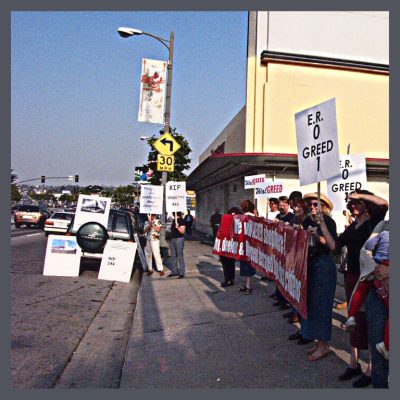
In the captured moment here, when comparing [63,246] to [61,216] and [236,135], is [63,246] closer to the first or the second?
[61,216]

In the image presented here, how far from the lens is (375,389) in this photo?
333 cm

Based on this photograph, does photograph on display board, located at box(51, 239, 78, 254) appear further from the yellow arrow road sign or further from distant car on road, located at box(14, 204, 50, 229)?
distant car on road, located at box(14, 204, 50, 229)

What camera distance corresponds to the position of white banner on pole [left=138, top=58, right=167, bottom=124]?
1285 centimetres

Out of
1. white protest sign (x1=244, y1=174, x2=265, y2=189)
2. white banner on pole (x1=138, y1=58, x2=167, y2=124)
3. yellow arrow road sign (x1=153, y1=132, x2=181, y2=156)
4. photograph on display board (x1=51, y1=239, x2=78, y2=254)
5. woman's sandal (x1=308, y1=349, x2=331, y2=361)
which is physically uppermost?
white banner on pole (x1=138, y1=58, x2=167, y2=124)

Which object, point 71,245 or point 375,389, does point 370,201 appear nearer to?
point 375,389

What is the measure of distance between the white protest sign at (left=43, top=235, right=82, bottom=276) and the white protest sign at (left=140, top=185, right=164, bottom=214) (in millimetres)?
2033

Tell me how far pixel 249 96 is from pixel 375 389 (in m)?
15.8

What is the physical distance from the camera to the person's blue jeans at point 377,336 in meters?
3.31

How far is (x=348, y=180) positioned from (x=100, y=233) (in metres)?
5.67

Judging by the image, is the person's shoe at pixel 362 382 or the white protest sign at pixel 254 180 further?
the white protest sign at pixel 254 180

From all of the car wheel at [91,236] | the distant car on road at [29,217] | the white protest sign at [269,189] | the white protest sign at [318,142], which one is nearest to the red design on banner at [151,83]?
the white protest sign at [269,189]

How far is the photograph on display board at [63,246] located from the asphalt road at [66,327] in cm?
65

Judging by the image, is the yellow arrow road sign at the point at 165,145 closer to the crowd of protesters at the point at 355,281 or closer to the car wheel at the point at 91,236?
the car wheel at the point at 91,236

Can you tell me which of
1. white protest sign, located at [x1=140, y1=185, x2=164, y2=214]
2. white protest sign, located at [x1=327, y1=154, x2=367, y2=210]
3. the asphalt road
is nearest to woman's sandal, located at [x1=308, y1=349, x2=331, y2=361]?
the asphalt road
